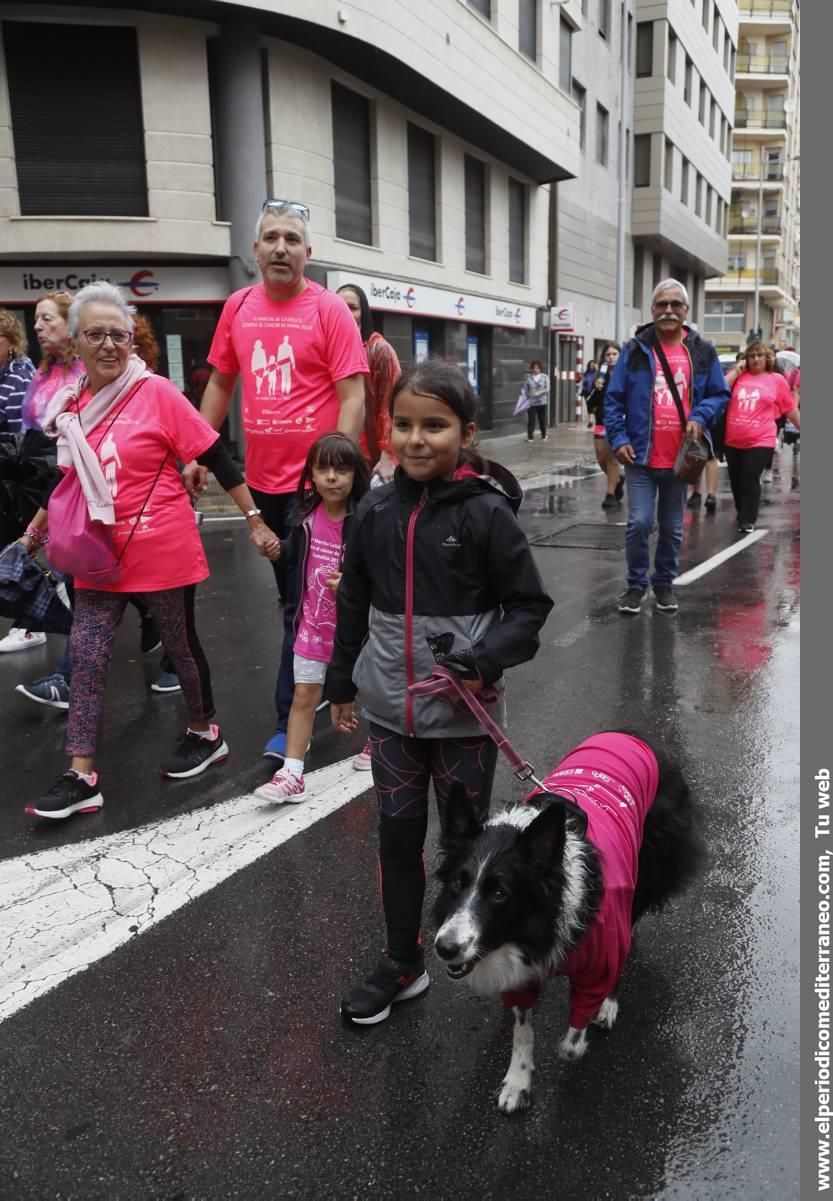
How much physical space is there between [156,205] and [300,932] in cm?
1587

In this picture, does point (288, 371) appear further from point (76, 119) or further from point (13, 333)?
point (76, 119)

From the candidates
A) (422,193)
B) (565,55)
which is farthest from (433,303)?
(565,55)

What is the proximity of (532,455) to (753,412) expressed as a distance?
34.5 feet

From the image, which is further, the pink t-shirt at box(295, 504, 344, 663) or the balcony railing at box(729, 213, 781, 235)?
the balcony railing at box(729, 213, 781, 235)

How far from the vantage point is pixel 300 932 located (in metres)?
3.13

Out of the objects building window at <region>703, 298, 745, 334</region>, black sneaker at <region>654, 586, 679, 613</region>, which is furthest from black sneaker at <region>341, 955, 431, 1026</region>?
building window at <region>703, 298, 745, 334</region>

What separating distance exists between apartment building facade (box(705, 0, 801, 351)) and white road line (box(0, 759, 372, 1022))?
226 ft

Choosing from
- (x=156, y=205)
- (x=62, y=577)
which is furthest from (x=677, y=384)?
(x=156, y=205)

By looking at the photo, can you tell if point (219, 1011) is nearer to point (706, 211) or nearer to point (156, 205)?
point (156, 205)

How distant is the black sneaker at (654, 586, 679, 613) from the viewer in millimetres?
7375

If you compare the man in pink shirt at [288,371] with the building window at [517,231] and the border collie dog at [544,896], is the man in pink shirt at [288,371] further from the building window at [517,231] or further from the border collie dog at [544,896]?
the building window at [517,231]

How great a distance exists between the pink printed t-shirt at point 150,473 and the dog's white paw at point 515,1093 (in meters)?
2.60

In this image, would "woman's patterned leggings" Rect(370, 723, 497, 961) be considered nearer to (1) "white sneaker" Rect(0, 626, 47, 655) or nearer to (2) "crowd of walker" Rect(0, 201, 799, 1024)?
(2) "crowd of walker" Rect(0, 201, 799, 1024)

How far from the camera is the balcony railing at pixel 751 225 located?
238 ft
